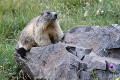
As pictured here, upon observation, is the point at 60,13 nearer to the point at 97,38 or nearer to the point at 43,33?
the point at 43,33

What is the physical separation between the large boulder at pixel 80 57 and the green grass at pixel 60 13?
60.6 inches

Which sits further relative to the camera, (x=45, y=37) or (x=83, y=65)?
(x=45, y=37)

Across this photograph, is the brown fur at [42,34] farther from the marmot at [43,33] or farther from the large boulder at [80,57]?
the large boulder at [80,57]

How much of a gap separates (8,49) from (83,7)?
9.29 feet

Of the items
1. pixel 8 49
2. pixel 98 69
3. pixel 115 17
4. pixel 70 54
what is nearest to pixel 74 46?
pixel 70 54

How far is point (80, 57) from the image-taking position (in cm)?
495

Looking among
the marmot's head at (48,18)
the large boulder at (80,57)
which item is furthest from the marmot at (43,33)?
the large boulder at (80,57)

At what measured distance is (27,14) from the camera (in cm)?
811

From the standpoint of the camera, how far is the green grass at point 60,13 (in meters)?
7.60

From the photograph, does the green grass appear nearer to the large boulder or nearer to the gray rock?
the large boulder

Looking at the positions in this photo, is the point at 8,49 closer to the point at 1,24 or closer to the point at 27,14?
the point at 1,24

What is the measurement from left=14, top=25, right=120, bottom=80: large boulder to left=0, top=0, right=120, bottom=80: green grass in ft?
5.05

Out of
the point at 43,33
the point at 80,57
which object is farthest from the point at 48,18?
the point at 80,57

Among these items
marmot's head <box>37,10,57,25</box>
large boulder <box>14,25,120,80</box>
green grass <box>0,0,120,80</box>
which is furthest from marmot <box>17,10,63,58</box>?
green grass <box>0,0,120,80</box>
